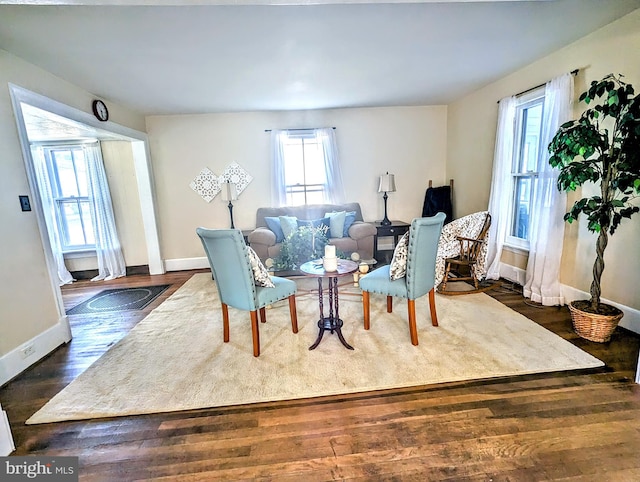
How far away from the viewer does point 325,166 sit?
4.76 meters

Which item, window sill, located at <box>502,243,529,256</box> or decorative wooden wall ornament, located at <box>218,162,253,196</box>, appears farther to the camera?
decorative wooden wall ornament, located at <box>218,162,253,196</box>

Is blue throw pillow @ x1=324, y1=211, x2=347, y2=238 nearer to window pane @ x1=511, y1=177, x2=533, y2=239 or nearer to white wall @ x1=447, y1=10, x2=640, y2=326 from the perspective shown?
white wall @ x1=447, y1=10, x2=640, y2=326

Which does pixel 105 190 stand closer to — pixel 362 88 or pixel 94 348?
pixel 94 348

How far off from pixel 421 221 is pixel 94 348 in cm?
285

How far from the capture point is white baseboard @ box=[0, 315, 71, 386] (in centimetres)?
208

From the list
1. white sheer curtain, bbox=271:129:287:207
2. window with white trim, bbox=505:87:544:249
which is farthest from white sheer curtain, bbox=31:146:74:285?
window with white trim, bbox=505:87:544:249

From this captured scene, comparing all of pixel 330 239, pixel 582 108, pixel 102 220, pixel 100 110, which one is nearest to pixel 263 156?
pixel 330 239

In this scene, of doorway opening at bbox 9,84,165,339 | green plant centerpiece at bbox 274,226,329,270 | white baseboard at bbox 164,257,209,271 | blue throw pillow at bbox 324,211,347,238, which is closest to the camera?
doorway opening at bbox 9,84,165,339

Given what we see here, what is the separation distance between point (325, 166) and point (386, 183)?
101 centimetres

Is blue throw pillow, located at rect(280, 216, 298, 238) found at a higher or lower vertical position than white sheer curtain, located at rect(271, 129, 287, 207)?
lower

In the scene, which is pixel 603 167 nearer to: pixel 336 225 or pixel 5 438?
pixel 336 225

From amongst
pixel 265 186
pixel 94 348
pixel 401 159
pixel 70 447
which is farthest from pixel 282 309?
pixel 401 159

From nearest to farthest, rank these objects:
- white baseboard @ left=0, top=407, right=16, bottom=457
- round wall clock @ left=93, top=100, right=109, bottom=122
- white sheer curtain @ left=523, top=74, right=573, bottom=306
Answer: white baseboard @ left=0, top=407, right=16, bottom=457 < white sheer curtain @ left=523, top=74, right=573, bottom=306 < round wall clock @ left=93, top=100, right=109, bottom=122

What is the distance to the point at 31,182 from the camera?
2.39 metres
